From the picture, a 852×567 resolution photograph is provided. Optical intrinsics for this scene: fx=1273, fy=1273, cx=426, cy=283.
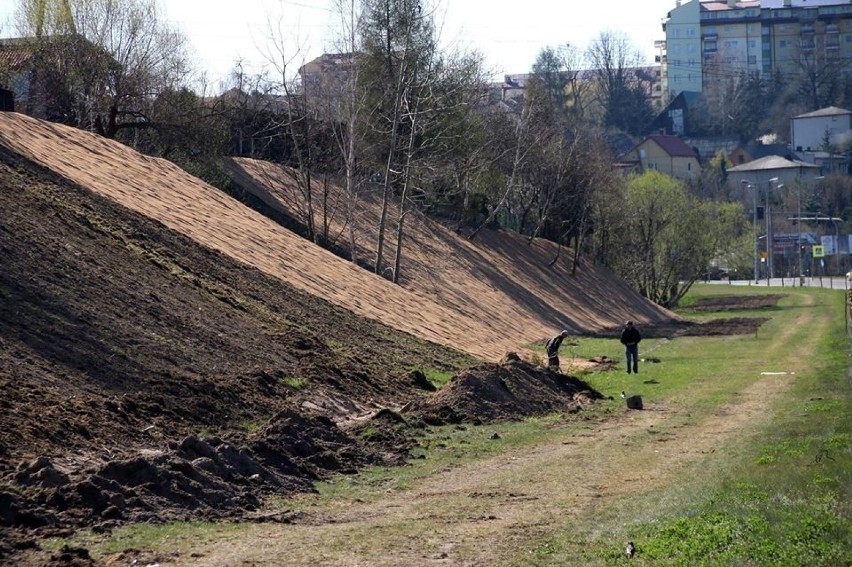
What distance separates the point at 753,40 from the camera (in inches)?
7018

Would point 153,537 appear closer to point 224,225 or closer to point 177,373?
point 177,373

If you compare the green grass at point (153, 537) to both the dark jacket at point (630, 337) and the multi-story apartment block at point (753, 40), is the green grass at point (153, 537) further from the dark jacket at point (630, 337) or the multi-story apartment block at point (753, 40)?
the multi-story apartment block at point (753, 40)

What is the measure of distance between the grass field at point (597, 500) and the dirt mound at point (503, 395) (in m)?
0.69

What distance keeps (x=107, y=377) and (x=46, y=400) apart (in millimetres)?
2297

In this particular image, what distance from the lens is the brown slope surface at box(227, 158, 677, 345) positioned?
45.4 m

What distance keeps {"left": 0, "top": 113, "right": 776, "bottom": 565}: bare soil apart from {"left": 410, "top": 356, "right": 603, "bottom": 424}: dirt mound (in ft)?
0.17

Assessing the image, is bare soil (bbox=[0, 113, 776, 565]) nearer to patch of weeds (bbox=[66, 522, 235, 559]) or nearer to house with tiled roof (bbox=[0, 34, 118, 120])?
patch of weeds (bbox=[66, 522, 235, 559])

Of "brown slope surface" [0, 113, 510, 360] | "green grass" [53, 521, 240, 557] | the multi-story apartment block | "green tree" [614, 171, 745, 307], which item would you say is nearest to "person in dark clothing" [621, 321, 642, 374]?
"brown slope surface" [0, 113, 510, 360]

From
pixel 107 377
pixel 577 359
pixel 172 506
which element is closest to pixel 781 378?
pixel 577 359

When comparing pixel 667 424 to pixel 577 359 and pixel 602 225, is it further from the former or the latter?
pixel 602 225

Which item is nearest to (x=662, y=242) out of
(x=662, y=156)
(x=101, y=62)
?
(x=101, y=62)

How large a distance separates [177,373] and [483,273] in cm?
3369

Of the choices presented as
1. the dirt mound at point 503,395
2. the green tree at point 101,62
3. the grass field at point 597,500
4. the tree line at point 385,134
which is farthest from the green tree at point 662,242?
the grass field at point 597,500

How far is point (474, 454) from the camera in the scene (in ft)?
58.0
